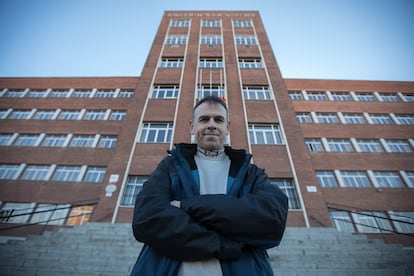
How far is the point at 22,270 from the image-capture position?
4.02m

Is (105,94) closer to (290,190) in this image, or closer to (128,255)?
(128,255)

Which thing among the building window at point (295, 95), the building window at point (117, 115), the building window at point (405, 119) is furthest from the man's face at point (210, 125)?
the building window at point (405, 119)

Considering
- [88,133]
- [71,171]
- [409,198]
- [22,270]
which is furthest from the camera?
[88,133]

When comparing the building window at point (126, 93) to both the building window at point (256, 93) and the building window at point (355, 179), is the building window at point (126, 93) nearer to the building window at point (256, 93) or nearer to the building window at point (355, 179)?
the building window at point (256, 93)

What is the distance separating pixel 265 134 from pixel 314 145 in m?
7.46

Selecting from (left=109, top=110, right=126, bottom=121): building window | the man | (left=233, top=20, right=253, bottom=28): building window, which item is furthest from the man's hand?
(left=233, top=20, right=253, bottom=28): building window

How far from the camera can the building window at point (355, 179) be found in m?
14.1

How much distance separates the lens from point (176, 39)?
1772 cm

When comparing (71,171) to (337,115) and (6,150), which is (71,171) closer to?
(6,150)

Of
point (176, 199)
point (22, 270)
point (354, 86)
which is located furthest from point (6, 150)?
point (354, 86)

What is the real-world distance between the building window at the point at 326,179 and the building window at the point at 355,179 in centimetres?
82

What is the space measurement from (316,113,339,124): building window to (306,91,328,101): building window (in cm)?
212

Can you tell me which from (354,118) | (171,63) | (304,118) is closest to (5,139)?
(171,63)

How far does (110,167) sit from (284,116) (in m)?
11.9
